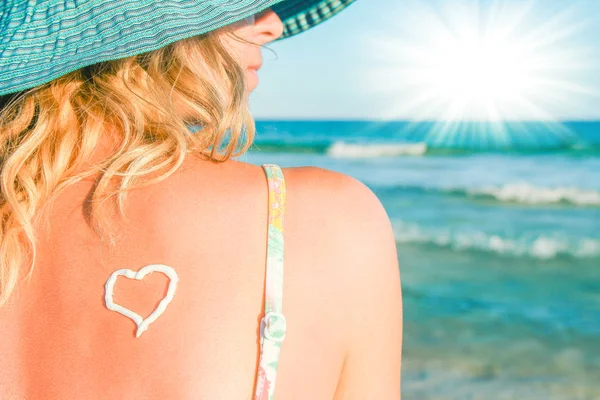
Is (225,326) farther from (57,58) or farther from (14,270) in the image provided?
(57,58)

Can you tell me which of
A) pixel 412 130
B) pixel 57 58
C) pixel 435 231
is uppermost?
pixel 57 58

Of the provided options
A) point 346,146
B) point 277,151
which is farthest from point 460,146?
point 277,151

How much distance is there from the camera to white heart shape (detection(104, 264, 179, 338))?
3.72 feet

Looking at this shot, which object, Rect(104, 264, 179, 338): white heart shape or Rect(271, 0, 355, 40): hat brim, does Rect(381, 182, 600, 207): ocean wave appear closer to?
Rect(271, 0, 355, 40): hat brim

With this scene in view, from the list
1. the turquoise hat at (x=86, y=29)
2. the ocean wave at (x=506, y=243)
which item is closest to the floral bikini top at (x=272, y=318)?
the turquoise hat at (x=86, y=29)

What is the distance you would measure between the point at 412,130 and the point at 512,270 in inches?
997

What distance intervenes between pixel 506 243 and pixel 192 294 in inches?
325

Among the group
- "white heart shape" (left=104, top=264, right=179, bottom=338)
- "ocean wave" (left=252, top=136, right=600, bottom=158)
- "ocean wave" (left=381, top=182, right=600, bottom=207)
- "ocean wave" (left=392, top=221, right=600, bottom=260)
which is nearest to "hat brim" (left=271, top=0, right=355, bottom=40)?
"white heart shape" (left=104, top=264, right=179, bottom=338)

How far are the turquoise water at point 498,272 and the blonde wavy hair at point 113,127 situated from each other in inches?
40.5

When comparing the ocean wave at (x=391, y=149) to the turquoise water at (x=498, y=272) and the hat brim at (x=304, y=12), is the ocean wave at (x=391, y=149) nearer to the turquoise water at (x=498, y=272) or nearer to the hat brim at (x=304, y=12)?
the turquoise water at (x=498, y=272)

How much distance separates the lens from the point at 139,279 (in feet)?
3.80

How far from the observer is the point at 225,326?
1.16m

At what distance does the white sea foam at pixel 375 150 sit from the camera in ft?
74.2

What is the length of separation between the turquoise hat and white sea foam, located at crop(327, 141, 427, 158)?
69.7ft
